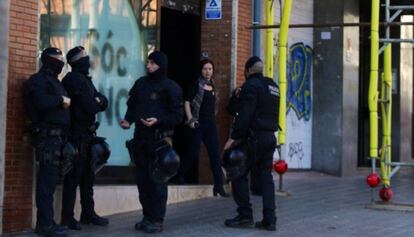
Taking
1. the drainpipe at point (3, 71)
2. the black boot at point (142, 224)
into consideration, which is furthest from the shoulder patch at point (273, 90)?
the drainpipe at point (3, 71)

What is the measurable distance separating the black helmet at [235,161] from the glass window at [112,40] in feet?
7.39

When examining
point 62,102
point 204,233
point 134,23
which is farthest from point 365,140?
point 62,102

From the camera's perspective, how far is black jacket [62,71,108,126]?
788cm

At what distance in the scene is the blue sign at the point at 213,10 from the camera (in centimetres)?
1097

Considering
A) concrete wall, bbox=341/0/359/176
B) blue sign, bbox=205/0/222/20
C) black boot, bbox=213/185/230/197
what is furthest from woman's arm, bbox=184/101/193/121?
concrete wall, bbox=341/0/359/176

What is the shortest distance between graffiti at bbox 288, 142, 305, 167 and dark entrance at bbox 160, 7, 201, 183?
339 cm

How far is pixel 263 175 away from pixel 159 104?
1452 millimetres

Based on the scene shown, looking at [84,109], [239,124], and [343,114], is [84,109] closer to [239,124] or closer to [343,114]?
[239,124]

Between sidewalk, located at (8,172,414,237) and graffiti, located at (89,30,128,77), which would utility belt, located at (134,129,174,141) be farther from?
graffiti, located at (89,30,128,77)

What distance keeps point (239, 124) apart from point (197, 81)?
233 centimetres

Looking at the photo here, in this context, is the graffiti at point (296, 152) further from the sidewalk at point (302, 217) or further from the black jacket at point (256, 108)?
the black jacket at point (256, 108)

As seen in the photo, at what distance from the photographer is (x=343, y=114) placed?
14.4m

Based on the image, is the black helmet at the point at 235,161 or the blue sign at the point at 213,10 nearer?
the black helmet at the point at 235,161

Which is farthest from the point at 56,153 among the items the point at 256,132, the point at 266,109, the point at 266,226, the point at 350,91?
the point at 350,91
